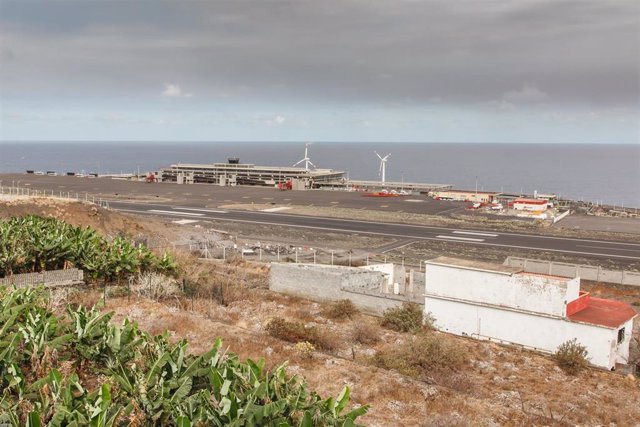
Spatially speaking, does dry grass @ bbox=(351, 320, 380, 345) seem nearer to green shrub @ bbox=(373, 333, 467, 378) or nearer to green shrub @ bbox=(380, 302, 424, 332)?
green shrub @ bbox=(380, 302, 424, 332)

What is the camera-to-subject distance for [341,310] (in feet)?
101

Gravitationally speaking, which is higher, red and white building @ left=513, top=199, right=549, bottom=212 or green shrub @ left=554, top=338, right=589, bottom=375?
red and white building @ left=513, top=199, right=549, bottom=212

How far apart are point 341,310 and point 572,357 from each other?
1210 centimetres

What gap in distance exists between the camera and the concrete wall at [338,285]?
104 ft

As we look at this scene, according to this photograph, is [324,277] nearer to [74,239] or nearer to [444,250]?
[74,239]

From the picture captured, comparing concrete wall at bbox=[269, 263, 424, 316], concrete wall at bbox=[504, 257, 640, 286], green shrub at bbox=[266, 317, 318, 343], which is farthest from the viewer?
concrete wall at bbox=[504, 257, 640, 286]

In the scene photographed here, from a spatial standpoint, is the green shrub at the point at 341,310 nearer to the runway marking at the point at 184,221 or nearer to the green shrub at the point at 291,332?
the green shrub at the point at 291,332

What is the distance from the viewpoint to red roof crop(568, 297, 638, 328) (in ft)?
80.8

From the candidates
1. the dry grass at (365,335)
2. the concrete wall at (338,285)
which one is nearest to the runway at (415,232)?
the concrete wall at (338,285)

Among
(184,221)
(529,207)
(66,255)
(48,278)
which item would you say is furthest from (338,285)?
(529,207)

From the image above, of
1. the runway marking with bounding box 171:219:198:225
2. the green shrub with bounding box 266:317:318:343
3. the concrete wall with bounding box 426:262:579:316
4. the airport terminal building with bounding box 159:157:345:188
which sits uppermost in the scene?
the airport terminal building with bounding box 159:157:345:188

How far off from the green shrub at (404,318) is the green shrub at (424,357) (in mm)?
4523

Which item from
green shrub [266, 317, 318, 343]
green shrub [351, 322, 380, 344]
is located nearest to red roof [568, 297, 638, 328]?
green shrub [351, 322, 380, 344]

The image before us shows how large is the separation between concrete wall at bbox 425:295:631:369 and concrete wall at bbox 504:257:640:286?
38.2 ft
